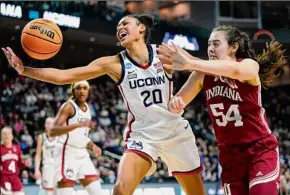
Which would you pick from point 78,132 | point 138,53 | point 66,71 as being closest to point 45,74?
point 66,71

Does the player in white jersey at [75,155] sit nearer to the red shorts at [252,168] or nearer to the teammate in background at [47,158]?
the teammate in background at [47,158]

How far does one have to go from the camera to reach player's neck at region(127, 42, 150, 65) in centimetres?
500

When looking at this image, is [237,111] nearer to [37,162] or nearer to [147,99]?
[147,99]

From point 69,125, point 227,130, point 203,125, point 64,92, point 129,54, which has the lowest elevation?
point 203,125

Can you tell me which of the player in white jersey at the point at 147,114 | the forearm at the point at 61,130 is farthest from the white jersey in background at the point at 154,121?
the forearm at the point at 61,130

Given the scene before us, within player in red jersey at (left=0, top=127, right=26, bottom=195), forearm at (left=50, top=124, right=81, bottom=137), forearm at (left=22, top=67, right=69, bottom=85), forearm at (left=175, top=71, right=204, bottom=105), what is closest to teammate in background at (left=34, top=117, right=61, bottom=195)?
player in red jersey at (left=0, top=127, right=26, bottom=195)

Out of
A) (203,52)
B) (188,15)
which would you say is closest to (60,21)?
(203,52)

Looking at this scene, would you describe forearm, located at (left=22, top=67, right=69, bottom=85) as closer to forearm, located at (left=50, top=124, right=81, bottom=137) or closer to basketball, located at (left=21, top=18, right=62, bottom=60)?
basketball, located at (left=21, top=18, right=62, bottom=60)

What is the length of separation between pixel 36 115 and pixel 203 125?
5.08 m

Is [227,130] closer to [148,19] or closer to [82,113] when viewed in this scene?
[148,19]

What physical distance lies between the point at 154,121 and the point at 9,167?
18.3 ft

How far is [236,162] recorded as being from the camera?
4.07 metres

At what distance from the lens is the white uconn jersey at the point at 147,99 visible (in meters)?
4.86

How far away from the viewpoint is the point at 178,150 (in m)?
4.91
